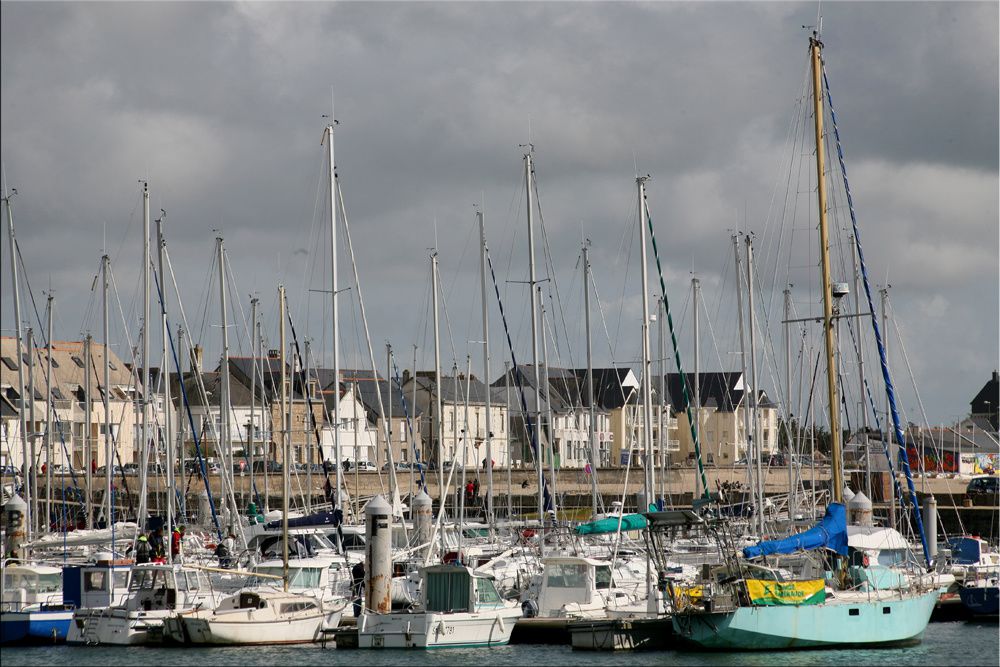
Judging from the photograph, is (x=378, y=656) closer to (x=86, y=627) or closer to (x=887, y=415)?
(x=86, y=627)

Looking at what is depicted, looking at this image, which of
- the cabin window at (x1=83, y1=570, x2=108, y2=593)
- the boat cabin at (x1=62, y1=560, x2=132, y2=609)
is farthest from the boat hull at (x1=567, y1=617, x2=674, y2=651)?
the cabin window at (x1=83, y1=570, x2=108, y2=593)

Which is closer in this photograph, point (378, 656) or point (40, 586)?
point (378, 656)

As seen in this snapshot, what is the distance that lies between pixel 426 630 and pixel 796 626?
29.1 feet

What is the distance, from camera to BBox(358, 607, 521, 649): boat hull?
116ft

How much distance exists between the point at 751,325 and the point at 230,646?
94.2 feet

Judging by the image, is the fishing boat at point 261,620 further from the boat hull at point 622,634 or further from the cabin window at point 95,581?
the boat hull at point 622,634

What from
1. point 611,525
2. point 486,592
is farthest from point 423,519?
point 486,592

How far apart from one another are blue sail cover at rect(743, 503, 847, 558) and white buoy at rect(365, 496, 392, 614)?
29.6 ft

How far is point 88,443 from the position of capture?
2219 inches

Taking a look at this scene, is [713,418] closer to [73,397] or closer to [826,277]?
[73,397]

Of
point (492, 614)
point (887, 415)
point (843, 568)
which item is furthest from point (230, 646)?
point (887, 415)

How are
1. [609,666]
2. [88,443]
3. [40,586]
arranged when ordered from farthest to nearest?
1. [88,443]
2. [40,586]
3. [609,666]

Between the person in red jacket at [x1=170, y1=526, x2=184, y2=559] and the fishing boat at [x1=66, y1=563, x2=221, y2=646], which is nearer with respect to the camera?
the fishing boat at [x1=66, y1=563, x2=221, y2=646]

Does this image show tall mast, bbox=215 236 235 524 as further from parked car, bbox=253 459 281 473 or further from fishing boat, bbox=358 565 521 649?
parked car, bbox=253 459 281 473
